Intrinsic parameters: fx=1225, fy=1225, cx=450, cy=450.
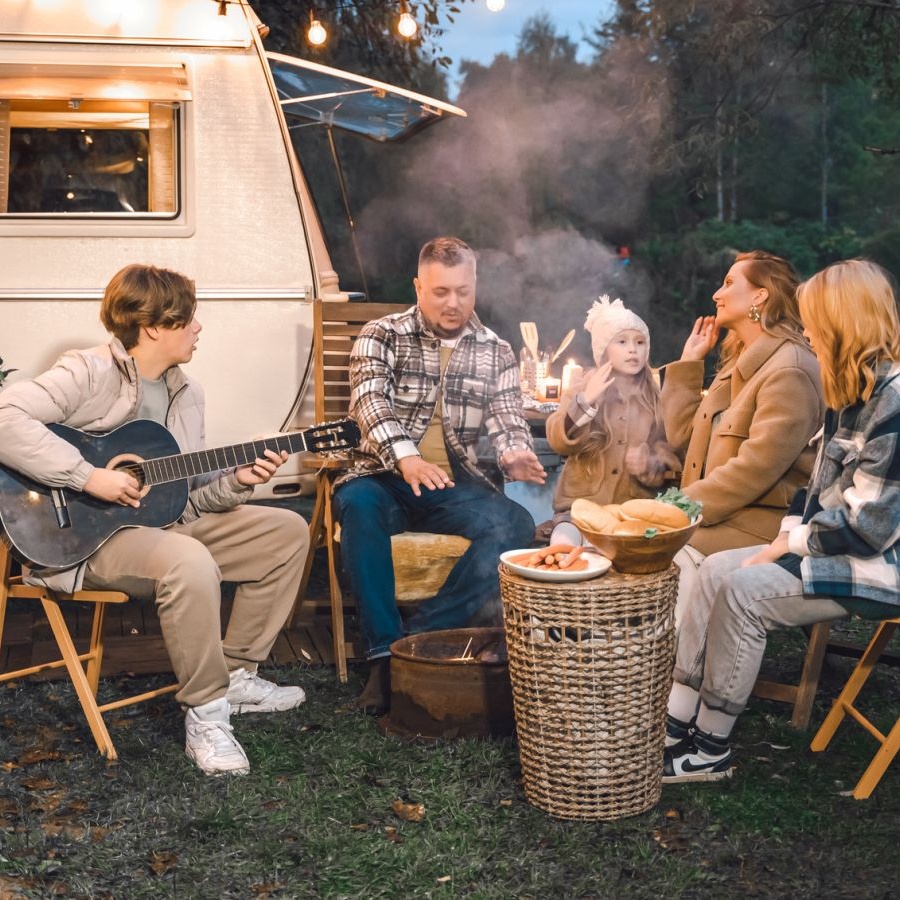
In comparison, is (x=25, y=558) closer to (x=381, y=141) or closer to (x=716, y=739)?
(x=716, y=739)

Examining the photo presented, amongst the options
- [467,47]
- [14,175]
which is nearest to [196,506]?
[14,175]

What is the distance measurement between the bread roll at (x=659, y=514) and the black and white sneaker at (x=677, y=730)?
0.68 meters

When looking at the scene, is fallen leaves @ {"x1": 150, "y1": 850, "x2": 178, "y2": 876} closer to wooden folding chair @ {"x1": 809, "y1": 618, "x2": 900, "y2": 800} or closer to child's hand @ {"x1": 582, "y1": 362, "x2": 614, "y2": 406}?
wooden folding chair @ {"x1": 809, "y1": 618, "x2": 900, "y2": 800}

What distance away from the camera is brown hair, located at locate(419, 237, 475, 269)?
4.55m

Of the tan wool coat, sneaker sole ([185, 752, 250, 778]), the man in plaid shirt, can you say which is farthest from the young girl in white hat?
sneaker sole ([185, 752, 250, 778])

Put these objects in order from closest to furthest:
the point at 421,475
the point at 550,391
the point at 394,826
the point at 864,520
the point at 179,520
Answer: the point at 864,520
the point at 394,826
the point at 179,520
the point at 421,475
the point at 550,391

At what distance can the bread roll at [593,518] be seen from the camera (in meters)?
3.24

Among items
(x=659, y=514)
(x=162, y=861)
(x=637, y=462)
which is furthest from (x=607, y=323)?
(x=162, y=861)

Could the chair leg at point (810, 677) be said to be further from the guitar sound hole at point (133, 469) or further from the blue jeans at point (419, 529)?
the guitar sound hole at point (133, 469)

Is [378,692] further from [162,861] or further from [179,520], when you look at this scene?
[162,861]

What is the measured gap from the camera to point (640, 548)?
3158 millimetres

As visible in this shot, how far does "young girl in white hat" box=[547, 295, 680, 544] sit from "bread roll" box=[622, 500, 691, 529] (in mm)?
1095

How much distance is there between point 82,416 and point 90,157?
2035mm

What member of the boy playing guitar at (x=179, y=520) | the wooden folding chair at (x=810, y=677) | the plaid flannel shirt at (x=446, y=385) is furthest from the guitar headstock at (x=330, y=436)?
the wooden folding chair at (x=810, y=677)
